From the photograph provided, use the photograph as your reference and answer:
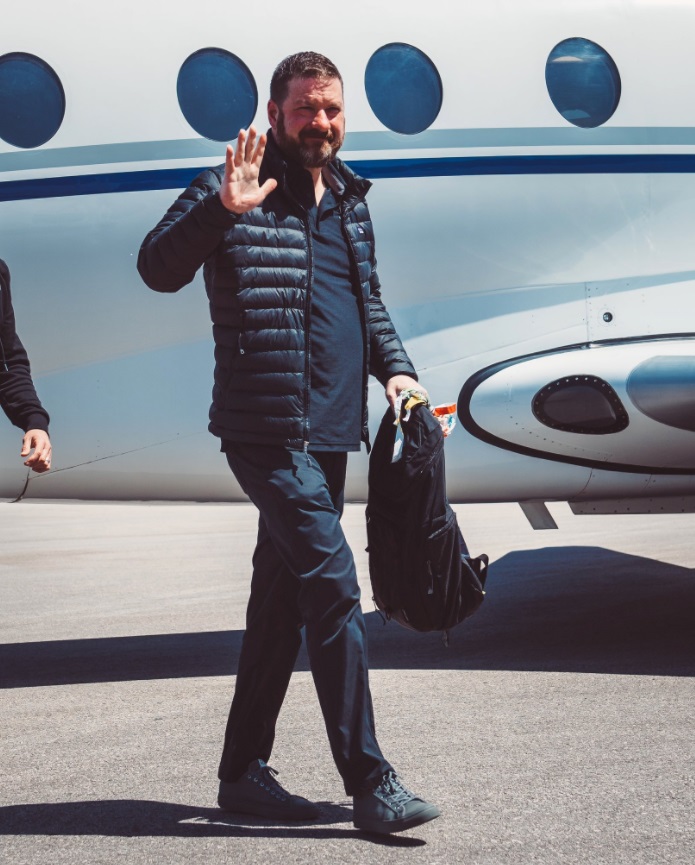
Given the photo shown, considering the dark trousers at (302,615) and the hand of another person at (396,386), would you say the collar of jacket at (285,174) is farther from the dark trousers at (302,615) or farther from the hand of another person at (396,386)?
the dark trousers at (302,615)

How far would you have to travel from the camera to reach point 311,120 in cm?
341

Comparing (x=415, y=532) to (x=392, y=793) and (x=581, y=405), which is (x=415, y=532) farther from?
(x=581, y=405)

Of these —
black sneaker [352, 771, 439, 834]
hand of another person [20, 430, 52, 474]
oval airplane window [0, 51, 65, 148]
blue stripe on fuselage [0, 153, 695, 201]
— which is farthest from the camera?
blue stripe on fuselage [0, 153, 695, 201]

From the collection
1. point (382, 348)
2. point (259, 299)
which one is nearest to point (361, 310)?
point (382, 348)

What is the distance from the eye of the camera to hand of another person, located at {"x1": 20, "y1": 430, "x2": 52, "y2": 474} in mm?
3719

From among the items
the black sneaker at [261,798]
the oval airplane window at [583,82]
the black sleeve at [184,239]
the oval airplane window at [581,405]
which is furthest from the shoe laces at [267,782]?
the oval airplane window at [583,82]

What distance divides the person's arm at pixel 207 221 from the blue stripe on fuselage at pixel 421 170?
1.98m

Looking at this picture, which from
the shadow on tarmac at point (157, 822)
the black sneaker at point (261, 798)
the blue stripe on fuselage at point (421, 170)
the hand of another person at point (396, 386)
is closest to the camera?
the shadow on tarmac at point (157, 822)

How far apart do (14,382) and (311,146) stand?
1.23m

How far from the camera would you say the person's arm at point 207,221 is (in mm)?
3168

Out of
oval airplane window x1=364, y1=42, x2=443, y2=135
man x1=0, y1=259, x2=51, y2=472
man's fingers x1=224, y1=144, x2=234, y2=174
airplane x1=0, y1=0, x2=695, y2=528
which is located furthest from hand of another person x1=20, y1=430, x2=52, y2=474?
oval airplane window x1=364, y1=42, x2=443, y2=135

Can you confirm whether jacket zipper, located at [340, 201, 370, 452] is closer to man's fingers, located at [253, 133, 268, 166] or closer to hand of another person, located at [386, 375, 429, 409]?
hand of another person, located at [386, 375, 429, 409]

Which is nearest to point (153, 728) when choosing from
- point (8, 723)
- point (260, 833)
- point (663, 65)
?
point (8, 723)

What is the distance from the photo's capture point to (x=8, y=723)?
4.73 m
